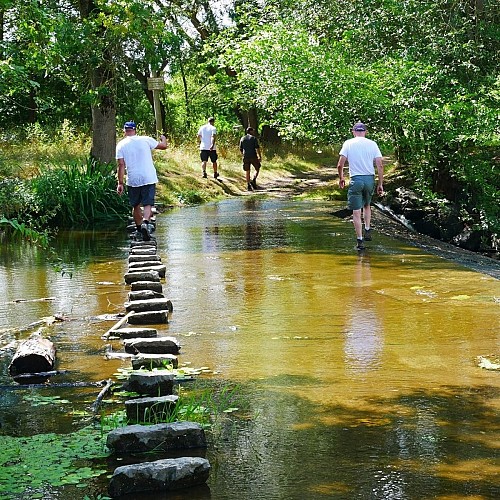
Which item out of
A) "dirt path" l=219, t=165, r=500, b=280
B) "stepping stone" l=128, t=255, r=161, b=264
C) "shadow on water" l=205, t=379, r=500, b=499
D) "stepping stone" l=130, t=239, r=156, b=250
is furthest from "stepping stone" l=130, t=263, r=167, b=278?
"shadow on water" l=205, t=379, r=500, b=499

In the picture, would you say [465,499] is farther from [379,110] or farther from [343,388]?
[379,110]

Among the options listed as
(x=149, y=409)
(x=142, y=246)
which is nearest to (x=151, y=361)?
(x=149, y=409)

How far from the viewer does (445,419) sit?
205 inches

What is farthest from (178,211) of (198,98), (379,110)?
(198,98)

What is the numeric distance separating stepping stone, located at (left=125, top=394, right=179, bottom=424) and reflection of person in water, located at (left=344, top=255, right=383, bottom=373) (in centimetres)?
163

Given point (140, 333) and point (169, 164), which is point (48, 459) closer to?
point (140, 333)

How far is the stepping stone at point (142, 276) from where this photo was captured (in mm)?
9703

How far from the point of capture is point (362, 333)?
743cm

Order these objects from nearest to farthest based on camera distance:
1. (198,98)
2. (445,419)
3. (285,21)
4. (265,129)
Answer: (445,419) < (285,21) < (265,129) < (198,98)

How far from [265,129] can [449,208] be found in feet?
61.2

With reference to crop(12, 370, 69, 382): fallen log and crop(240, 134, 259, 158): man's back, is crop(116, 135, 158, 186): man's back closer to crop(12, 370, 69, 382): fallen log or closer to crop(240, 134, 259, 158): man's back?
crop(12, 370, 69, 382): fallen log

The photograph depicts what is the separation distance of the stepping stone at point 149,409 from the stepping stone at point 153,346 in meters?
1.55

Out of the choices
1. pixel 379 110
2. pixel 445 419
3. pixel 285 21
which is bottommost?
pixel 445 419

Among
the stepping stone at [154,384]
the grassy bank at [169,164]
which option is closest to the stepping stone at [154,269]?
the stepping stone at [154,384]
